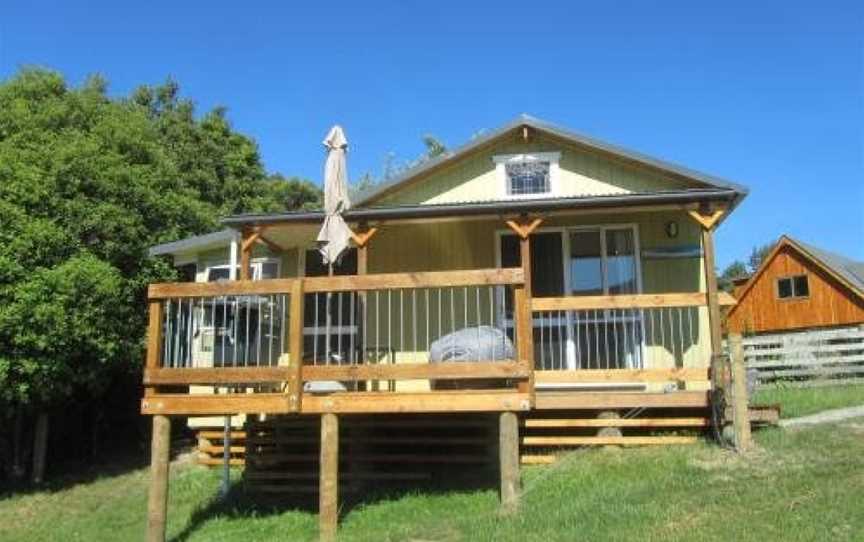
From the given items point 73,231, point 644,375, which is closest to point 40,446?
point 73,231

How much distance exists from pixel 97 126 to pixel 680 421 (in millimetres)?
14691

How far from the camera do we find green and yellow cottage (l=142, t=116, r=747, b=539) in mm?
9445

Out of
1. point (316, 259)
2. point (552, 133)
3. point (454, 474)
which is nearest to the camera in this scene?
point (454, 474)

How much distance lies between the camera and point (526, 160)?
14516 mm

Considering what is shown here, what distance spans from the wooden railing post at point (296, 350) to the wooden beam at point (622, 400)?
3.02 metres

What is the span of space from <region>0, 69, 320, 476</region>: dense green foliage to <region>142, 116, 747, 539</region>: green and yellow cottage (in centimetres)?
158

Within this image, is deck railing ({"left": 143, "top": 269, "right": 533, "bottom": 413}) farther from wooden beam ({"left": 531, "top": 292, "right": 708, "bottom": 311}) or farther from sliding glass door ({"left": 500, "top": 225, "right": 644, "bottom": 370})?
sliding glass door ({"left": 500, "top": 225, "right": 644, "bottom": 370})

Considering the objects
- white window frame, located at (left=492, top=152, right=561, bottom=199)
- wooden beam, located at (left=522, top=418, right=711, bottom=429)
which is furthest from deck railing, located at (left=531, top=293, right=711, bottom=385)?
white window frame, located at (left=492, top=152, right=561, bottom=199)

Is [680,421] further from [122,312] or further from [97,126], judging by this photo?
[97,126]

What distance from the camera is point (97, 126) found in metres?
19.6

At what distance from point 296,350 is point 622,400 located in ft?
13.4

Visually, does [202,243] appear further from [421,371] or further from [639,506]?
[639,506]

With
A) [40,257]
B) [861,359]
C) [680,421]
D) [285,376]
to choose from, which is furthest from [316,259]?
[861,359]

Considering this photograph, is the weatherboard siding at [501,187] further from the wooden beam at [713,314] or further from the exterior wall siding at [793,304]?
the exterior wall siding at [793,304]
